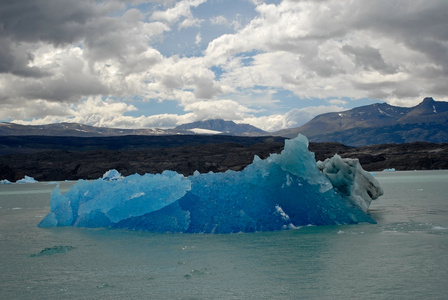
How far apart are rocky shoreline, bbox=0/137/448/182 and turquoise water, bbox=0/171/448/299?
176ft

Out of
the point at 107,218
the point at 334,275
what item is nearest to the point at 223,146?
the point at 107,218

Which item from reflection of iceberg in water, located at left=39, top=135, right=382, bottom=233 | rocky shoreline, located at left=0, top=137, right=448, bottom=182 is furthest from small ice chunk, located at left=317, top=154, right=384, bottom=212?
rocky shoreline, located at left=0, top=137, right=448, bottom=182

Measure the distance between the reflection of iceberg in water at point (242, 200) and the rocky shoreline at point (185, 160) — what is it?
170 ft

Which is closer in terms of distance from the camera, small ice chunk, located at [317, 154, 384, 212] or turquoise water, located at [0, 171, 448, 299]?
turquoise water, located at [0, 171, 448, 299]

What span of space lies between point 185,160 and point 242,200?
203ft

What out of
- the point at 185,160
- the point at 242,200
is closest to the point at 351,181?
the point at 242,200

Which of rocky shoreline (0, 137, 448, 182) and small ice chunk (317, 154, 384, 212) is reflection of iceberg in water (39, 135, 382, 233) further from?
rocky shoreline (0, 137, 448, 182)

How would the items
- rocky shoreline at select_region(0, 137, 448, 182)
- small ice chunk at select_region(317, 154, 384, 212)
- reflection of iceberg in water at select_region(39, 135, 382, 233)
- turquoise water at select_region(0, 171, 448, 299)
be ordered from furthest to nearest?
rocky shoreline at select_region(0, 137, 448, 182) → small ice chunk at select_region(317, 154, 384, 212) → reflection of iceberg in water at select_region(39, 135, 382, 233) → turquoise water at select_region(0, 171, 448, 299)

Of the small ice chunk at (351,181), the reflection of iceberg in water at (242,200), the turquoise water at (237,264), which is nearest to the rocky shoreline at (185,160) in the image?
the small ice chunk at (351,181)

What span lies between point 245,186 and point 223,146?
80310 millimetres

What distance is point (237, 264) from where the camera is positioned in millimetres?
6598

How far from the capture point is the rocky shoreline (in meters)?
66.2

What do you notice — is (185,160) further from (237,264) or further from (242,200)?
(237,264)

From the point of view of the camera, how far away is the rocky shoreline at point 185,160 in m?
66.2
